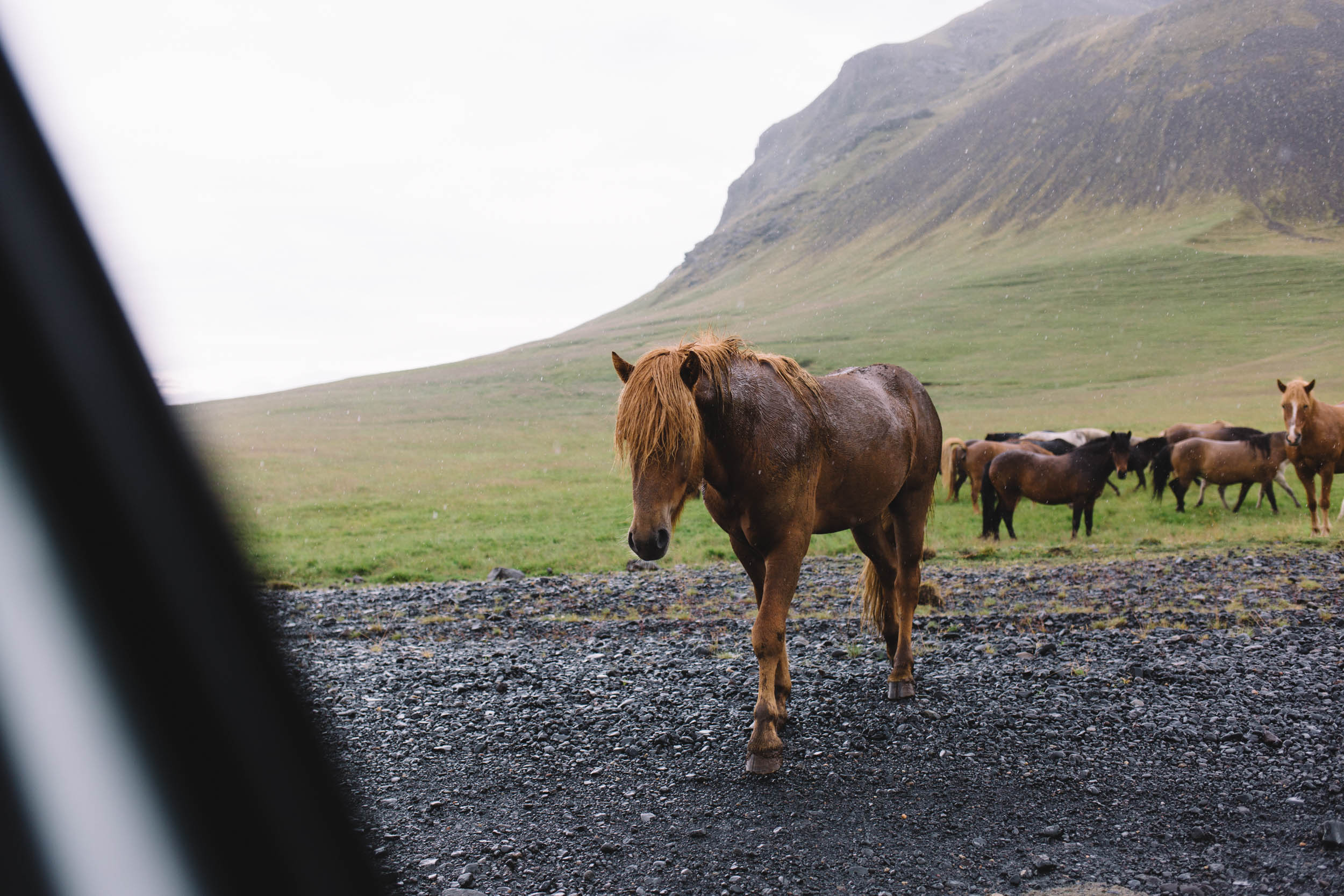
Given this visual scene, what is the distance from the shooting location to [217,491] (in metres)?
9.96

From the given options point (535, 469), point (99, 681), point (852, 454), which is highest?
point (99, 681)

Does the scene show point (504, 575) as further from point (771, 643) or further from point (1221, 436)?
point (1221, 436)

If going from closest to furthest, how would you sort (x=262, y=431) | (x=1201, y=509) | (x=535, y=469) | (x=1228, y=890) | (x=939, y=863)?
(x=1228, y=890), (x=939, y=863), (x=1201, y=509), (x=535, y=469), (x=262, y=431)

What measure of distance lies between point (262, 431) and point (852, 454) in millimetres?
60397

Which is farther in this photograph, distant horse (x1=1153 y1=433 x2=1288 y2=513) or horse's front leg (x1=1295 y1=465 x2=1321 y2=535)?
distant horse (x1=1153 y1=433 x2=1288 y2=513)

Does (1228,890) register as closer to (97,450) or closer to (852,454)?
(852,454)

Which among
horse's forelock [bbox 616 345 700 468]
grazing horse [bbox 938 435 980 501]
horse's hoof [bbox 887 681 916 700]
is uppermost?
horse's forelock [bbox 616 345 700 468]

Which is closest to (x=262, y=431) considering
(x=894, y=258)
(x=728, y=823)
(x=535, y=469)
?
(x=535, y=469)

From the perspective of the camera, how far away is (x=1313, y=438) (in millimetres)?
15250

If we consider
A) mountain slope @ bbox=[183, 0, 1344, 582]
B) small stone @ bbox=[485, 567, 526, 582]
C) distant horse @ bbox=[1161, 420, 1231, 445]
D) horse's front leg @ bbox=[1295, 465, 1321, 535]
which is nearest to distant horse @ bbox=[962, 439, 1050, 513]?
mountain slope @ bbox=[183, 0, 1344, 582]

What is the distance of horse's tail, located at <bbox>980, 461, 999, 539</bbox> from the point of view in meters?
17.0

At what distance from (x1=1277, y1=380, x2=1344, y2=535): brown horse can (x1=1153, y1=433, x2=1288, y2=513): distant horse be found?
216 centimetres

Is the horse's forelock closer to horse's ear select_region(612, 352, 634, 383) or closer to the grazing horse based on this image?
horse's ear select_region(612, 352, 634, 383)

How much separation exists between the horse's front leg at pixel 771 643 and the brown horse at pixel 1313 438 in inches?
561
